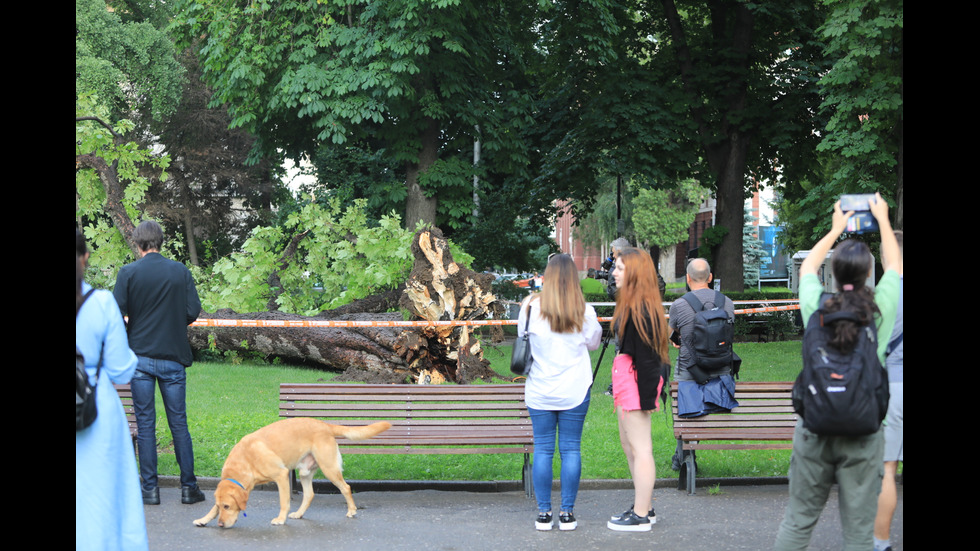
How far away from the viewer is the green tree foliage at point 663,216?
5294cm

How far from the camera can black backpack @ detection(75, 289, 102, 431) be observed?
12.9 feet

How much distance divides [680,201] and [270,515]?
4999 centimetres

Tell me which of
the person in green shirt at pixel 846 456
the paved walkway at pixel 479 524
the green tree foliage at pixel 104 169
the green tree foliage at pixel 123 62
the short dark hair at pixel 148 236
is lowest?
the paved walkway at pixel 479 524

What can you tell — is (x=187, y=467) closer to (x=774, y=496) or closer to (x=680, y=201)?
(x=774, y=496)

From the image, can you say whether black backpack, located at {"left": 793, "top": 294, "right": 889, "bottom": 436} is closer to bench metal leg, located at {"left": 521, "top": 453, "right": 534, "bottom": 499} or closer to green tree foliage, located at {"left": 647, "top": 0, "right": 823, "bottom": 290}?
bench metal leg, located at {"left": 521, "top": 453, "right": 534, "bottom": 499}

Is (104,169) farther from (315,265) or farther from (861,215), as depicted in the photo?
(861,215)

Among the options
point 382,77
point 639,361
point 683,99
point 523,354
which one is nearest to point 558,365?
point 523,354

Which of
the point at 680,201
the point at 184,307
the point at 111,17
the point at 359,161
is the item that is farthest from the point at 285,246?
the point at 680,201

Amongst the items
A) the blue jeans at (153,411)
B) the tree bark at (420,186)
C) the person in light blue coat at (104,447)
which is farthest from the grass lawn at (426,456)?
the tree bark at (420,186)

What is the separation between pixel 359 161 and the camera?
25.6 meters

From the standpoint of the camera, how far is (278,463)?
233 inches

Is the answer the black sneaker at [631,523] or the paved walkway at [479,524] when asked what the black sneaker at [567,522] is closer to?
the paved walkway at [479,524]

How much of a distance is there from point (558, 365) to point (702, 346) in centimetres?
143
